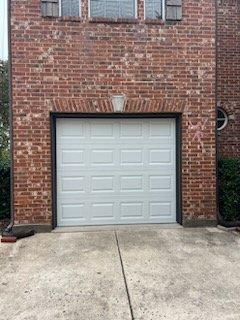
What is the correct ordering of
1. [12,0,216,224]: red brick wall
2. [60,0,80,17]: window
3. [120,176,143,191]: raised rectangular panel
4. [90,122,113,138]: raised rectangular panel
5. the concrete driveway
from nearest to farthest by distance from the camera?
1. the concrete driveway
2. [12,0,216,224]: red brick wall
3. [60,0,80,17]: window
4. [90,122,113,138]: raised rectangular panel
5. [120,176,143,191]: raised rectangular panel

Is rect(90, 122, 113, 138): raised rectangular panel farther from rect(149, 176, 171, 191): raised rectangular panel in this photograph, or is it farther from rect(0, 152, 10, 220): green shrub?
rect(0, 152, 10, 220): green shrub

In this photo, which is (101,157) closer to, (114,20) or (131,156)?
(131,156)

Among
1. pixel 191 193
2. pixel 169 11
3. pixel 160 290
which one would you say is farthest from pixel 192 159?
pixel 160 290

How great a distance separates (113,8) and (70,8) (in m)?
0.85

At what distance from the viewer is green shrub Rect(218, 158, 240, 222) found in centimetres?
719

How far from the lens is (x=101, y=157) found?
23.5ft

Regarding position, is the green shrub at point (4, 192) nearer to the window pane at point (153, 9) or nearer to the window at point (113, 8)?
the window at point (113, 8)

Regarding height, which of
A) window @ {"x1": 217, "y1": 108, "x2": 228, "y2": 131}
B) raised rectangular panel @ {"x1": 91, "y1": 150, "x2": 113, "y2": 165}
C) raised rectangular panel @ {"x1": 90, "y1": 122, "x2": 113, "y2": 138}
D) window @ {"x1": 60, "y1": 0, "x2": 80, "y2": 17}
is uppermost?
window @ {"x1": 60, "y1": 0, "x2": 80, "y2": 17}

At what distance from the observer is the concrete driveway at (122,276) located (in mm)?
3680

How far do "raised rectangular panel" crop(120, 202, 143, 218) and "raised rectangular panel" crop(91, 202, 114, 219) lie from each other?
23 cm

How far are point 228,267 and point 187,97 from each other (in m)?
3.53

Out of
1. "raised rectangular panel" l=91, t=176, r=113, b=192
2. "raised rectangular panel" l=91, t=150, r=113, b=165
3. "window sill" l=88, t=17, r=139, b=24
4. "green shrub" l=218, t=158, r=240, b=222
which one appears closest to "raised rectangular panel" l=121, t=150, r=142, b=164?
"raised rectangular panel" l=91, t=150, r=113, b=165

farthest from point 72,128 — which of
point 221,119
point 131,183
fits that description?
point 221,119

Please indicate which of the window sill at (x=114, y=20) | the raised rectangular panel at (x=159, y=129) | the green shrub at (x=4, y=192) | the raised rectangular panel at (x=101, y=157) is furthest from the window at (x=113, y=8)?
the green shrub at (x=4, y=192)
